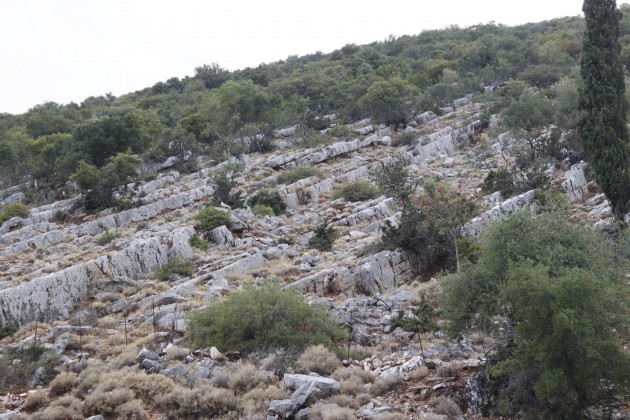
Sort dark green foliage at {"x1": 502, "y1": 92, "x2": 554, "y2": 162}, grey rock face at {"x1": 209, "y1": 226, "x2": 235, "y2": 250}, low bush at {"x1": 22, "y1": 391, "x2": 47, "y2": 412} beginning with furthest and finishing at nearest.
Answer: dark green foliage at {"x1": 502, "y1": 92, "x2": 554, "y2": 162}
grey rock face at {"x1": 209, "y1": 226, "x2": 235, "y2": 250}
low bush at {"x1": 22, "y1": 391, "x2": 47, "y2": 412}

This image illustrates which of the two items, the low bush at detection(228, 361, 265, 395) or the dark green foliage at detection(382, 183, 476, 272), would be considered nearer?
the low bush at detection(228, 361, 265, 395)

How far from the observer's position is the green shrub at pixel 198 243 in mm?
24938

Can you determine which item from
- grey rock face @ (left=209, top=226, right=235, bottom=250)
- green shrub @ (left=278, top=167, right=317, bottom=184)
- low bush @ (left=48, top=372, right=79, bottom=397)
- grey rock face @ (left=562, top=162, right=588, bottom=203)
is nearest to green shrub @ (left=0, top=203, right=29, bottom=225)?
grey rock face @ (left=209, top=226, right=235, bottom=250)

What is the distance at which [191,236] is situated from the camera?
25.3 m

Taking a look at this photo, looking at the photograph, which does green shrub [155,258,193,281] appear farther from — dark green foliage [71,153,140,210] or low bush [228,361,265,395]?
dark green foliage [71,153,140,210]

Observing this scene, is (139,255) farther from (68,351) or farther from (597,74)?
(597,74)

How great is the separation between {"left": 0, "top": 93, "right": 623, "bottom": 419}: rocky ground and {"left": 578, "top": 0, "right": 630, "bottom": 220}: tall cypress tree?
171cm

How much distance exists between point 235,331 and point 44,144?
4078cm

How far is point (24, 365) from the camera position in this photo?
13539 mm

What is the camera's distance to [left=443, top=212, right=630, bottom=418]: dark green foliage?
27.1 feet

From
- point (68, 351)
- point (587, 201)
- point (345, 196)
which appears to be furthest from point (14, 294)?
point (587, 201)

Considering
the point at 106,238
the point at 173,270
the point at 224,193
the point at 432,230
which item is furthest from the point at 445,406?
the point at 224,193

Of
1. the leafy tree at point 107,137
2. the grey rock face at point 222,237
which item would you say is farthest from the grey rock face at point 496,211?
the leafy tree at point 107,137

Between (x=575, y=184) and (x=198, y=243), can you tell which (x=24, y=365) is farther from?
(x=575, y=184)
